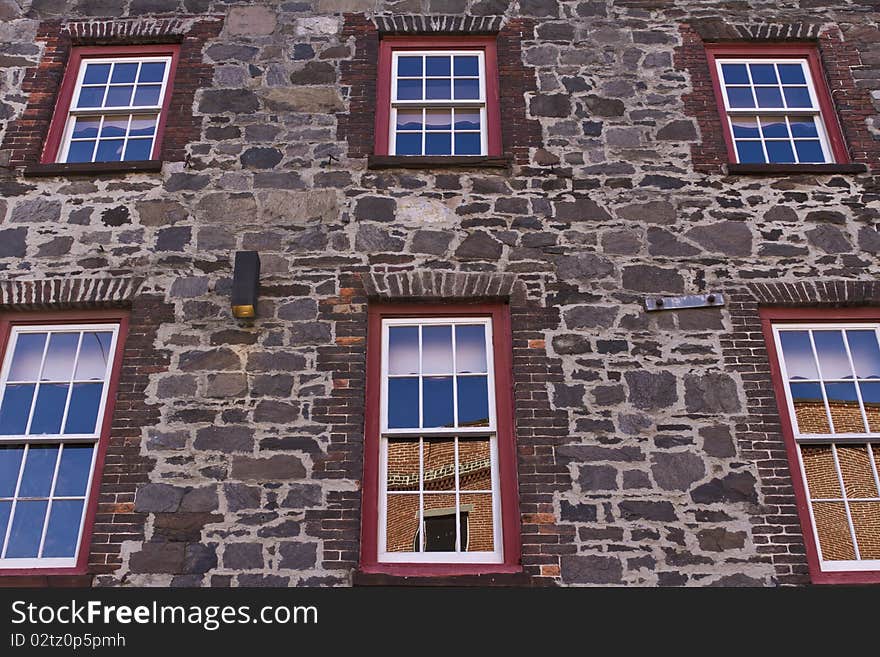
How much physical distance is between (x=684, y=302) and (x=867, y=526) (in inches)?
85.6

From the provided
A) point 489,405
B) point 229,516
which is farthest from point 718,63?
point 229,516

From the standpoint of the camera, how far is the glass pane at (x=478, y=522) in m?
6.75

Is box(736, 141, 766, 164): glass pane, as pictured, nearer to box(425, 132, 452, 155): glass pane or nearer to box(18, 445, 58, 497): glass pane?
box(425, 132, 452, 155): glass pane

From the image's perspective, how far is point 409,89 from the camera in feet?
30.0

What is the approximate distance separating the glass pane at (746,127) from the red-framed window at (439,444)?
314 cm

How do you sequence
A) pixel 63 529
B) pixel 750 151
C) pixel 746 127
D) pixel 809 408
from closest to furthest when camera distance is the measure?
pixel 63 529 → pixel 809 408 → pixel 750 151 → pixel 746 127

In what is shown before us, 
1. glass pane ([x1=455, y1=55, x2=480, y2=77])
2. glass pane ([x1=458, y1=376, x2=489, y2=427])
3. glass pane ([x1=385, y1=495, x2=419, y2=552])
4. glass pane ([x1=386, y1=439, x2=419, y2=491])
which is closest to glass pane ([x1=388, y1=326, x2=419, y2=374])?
glass pane ([x1=458, y1=376, x2=489, y2=427])

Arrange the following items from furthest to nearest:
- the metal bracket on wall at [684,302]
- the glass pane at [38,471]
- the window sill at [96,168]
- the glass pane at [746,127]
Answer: the glass pane at [746,127]
the window sill at [96,168]
the metal bracket on wall at [684,302]
the glass pane at [38,471]

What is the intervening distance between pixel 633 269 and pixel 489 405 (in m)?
1.76

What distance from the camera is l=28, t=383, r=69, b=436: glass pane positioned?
7160 mm

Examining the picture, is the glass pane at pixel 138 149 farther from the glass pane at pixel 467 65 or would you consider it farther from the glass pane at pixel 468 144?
the glass pane at pixel 467 65

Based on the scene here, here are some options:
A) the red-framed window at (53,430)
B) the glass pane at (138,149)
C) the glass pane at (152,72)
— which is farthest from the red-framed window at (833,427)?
the glass pane at (152,72)

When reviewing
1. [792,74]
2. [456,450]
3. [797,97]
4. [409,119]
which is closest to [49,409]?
[456,450]

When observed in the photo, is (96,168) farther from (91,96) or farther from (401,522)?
(401,522)
